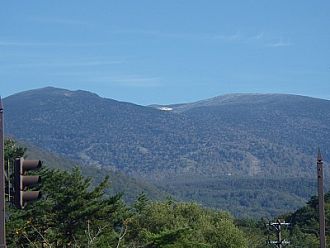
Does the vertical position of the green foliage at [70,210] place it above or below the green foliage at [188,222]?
above

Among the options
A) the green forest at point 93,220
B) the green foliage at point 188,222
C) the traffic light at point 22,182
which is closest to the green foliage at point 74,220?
the green forest at point 93,220

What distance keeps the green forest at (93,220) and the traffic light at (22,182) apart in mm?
15414

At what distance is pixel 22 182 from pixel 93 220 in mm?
33902

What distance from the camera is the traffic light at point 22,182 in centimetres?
1145

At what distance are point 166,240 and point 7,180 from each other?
82.5 ft

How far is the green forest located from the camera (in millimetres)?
36903

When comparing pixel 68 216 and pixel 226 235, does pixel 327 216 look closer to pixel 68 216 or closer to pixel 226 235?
pixel 226 235

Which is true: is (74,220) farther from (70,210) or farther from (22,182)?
(22,182)

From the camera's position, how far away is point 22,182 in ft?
38.1

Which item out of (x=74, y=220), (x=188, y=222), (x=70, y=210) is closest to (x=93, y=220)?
(x=74, y=220)

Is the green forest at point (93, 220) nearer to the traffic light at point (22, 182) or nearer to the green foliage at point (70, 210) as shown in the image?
the green foliage at point (70, 210)

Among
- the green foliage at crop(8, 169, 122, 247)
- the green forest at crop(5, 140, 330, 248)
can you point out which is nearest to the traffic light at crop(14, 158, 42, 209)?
the green forest at crop(5, 140, 330, 248)

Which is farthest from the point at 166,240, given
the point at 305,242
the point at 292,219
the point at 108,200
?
the point at 292,219

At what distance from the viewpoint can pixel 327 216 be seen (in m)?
73.2
